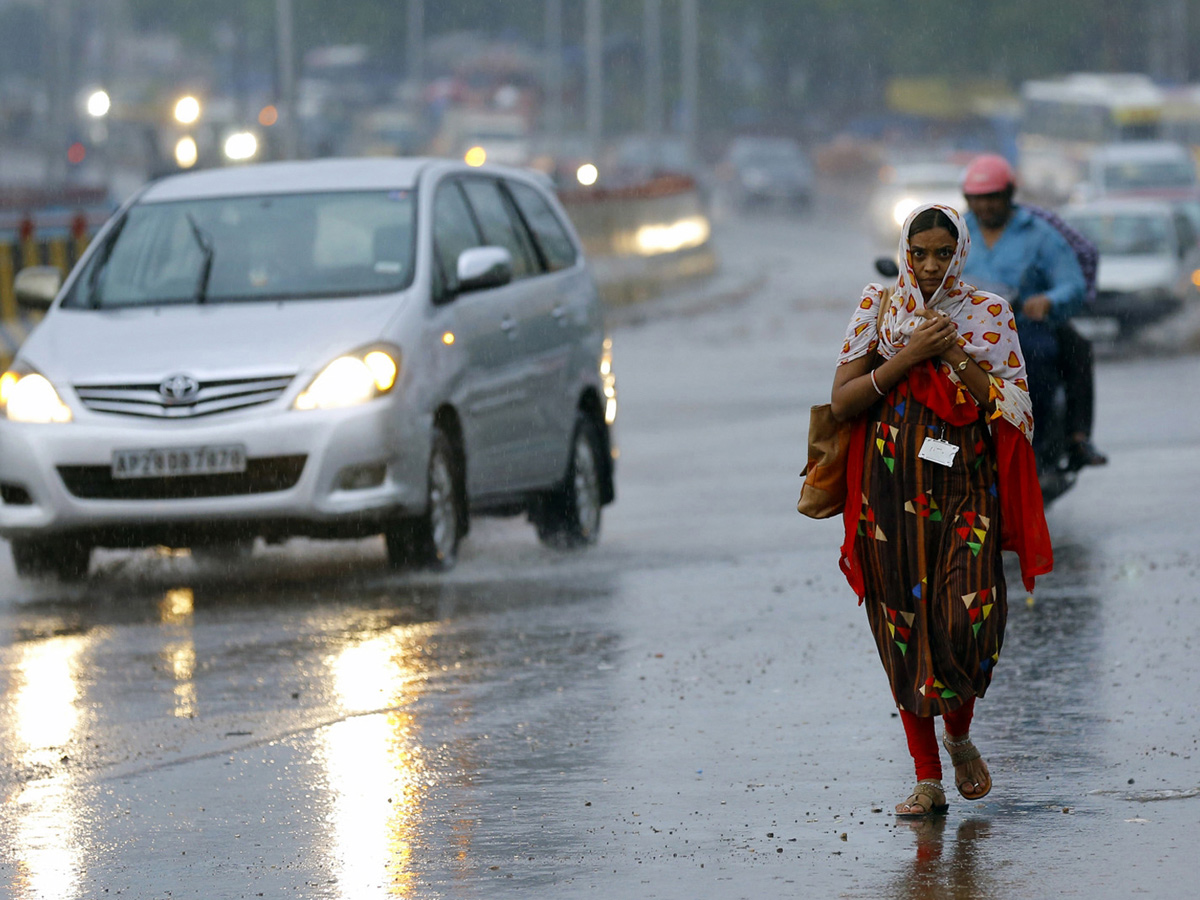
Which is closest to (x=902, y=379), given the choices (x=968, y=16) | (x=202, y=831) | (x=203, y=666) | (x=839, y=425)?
(x=839, y=425)

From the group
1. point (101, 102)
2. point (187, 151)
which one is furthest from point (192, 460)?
point (101, 102)

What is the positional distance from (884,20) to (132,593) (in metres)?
99.5

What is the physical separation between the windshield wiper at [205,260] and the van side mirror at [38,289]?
2.14 feet

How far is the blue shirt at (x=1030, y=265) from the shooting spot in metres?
10.3

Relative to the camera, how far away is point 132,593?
10.0 meters

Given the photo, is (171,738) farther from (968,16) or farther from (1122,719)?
(968,16)

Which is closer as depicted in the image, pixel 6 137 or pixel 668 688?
pixel 668 688

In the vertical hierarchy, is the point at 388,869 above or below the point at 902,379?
below

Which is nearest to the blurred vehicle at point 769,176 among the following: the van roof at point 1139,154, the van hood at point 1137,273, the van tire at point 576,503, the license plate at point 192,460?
the van roof at point 1139,154

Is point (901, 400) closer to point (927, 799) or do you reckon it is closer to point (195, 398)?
point (927, 799)

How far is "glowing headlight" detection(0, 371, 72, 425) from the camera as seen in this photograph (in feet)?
31.3

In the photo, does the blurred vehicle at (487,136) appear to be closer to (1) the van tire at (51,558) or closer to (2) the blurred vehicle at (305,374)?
(2) the blurred vehicle at (305,374)

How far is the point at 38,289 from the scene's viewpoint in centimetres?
1061

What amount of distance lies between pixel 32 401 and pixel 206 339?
72cm
